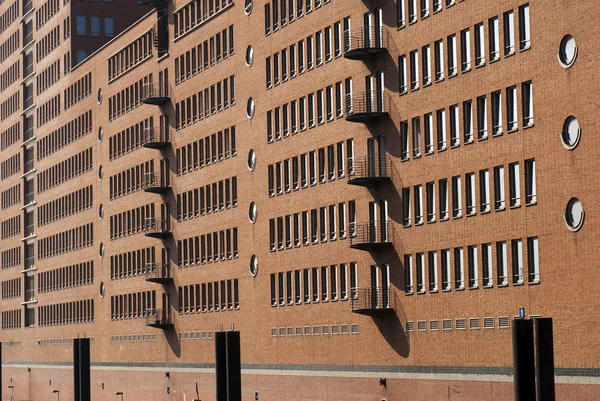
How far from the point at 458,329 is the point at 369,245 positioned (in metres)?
8.91

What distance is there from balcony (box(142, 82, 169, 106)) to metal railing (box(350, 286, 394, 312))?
35074mm

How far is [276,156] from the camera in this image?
89500 mm

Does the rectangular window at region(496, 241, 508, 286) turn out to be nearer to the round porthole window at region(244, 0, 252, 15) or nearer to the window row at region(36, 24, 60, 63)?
the round porthole window at region(244, 0, 252, 15)

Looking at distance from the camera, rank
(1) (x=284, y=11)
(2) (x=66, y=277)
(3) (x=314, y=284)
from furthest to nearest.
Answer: (2) (x=66, y=277) < (1) (x=284, y=11) < (3) (x=314, y=284)

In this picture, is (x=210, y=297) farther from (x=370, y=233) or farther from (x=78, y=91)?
(x=78, y=91)

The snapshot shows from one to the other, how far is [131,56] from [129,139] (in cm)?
701

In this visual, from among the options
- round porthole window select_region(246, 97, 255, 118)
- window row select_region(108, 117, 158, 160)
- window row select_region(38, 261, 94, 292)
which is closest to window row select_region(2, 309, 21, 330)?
window row select_region(38, 261, 94, 292)

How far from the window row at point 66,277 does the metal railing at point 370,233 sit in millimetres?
53013

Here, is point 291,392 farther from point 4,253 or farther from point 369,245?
point 4,253

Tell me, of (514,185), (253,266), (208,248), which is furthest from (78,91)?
(514,185)

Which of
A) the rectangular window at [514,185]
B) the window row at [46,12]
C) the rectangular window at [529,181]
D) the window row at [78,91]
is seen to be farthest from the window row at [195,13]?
the rectangular window at [529,181]

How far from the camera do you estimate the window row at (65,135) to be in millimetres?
130625

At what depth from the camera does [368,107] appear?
252ft

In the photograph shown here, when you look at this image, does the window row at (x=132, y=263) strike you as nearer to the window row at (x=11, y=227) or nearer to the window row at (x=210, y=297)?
the window row at (x=210, y=297)
